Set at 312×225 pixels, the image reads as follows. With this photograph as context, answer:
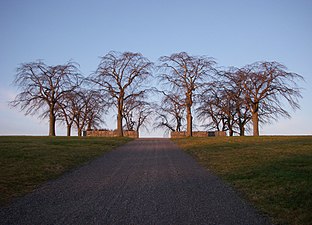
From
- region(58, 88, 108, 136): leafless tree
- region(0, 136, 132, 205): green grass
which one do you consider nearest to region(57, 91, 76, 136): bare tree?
region(58, 88, 108, 136): leafless tree

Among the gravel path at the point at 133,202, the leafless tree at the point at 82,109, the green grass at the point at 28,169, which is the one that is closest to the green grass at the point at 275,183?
the gravel path at the point at 133,202

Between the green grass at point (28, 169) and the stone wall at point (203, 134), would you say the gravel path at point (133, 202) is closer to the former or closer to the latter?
the green grass at point (28, 169)

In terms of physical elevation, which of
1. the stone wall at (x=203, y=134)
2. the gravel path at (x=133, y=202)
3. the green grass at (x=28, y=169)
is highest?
the stone wall at (x=203, y=134)

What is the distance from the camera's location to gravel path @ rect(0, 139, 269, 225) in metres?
6.43

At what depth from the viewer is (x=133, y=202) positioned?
7.76m

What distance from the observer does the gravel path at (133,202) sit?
21.1 feet

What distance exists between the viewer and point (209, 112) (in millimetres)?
53156

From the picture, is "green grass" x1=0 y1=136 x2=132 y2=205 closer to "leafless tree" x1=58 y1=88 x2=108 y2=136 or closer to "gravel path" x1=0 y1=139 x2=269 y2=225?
"gravel path" x1=0 y1=139 x2=269 y2=225

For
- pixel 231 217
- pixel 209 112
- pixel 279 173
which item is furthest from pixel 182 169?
pixel 209 112

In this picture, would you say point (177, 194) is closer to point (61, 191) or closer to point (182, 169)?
point (61, 191)

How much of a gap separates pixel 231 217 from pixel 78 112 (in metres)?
51.5

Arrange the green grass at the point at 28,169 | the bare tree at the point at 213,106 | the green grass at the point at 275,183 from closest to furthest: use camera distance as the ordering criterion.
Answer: the green grass at the point at 275,183
the green grass at the point at 28,169
the bare tree at the point at 213,106

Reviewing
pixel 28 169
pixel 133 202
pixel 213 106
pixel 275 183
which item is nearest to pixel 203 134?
pixel 213 106

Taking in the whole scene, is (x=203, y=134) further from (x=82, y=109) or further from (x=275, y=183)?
(x=275, y=183)
